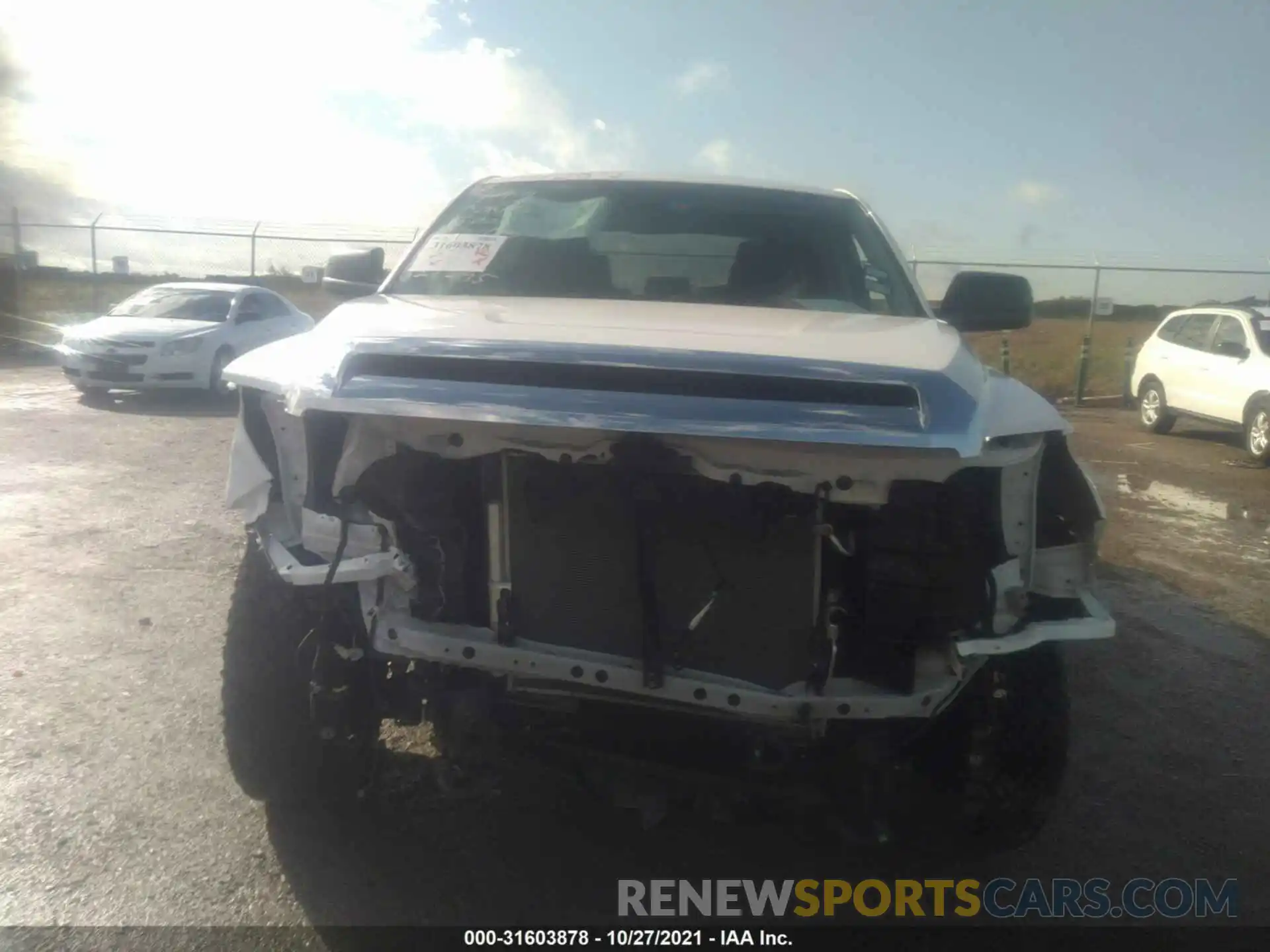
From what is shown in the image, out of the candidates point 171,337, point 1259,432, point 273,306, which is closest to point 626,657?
point 1259,432

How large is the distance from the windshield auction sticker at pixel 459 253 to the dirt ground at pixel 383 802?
64.5 inches

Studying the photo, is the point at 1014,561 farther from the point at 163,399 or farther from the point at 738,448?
the point at 163,399

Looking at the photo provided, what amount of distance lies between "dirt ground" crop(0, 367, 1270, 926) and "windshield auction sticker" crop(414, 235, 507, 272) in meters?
1.64

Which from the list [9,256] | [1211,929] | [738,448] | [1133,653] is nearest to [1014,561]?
[738,448]

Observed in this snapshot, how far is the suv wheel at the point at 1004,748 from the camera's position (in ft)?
9.02

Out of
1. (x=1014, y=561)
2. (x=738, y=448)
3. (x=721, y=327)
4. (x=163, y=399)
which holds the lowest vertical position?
(x=163, y=399)

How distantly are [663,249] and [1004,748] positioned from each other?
240 centimetres

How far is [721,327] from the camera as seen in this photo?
119 inches

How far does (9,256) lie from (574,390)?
21193 mm

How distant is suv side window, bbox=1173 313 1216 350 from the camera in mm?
13328

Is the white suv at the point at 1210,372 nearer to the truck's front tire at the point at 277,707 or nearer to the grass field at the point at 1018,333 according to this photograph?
the grass field at the point at 1018,333

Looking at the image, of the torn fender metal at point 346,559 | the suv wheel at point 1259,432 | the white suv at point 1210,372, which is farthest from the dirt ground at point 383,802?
the white suv at point 1210,372

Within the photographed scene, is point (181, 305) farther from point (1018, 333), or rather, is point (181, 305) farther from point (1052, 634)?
point (1018, 333)

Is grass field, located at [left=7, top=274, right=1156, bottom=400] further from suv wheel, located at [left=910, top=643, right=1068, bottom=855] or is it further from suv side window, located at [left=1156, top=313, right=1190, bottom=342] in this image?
suv wheel, located at [left=910, top=643, right=1068, bottom=855]
